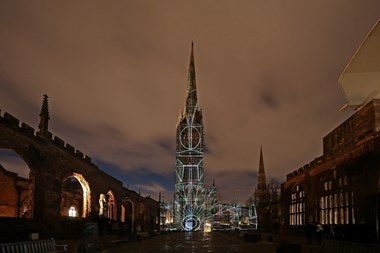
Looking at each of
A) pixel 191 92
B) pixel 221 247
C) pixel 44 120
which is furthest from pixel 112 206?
pixel 191 92

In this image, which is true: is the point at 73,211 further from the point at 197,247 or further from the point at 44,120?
the point at 197,247

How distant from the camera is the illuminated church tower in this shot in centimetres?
10381

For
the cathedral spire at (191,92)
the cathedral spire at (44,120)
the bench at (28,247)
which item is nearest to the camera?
the bench at (28,247)

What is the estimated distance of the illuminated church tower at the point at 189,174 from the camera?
341 ft

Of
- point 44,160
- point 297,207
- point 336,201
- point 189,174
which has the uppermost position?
point 189,174

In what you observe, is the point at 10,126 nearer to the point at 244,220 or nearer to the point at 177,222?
the point at 177,222

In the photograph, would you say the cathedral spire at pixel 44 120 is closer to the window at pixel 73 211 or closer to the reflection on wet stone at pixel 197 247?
the reflection on wet stone at pixel 197 247

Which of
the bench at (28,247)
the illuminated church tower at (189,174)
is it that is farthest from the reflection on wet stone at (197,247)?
the illuminated church tower at (189,174)

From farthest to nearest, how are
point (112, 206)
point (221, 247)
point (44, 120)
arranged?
point (112, 206) → point (44, 120) → point (221, 247)

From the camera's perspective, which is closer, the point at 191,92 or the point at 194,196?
the point at 194,196

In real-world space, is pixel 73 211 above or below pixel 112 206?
below

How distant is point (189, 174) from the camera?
4316 inches

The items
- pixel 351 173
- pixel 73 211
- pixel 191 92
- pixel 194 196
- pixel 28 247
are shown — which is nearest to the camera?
pixel 28 247

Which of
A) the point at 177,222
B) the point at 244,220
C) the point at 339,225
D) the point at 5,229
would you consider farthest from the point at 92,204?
the point at 244,220
